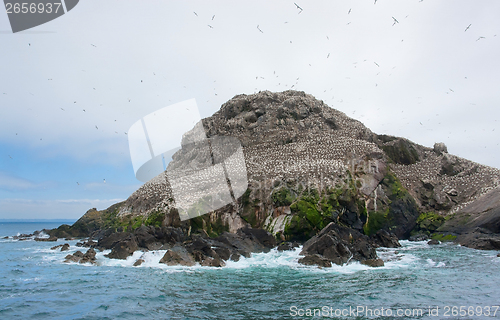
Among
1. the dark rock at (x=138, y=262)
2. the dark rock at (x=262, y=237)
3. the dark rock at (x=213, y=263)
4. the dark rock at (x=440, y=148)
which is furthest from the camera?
the dark rock at (x=440, y=148)

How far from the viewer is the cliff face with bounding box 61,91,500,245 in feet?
107

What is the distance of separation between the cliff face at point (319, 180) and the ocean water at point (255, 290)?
1097 centimetres

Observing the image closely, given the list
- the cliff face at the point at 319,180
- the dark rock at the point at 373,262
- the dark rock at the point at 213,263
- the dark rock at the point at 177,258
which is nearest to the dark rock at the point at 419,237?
the cliff face at the point at 319,180

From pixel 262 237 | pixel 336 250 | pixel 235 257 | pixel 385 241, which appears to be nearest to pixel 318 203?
pixel 385 241

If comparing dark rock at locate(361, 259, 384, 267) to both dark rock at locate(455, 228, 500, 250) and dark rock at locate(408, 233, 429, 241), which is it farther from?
dark rock at locate(408, 233, 429, 241)

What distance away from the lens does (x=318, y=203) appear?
31.9m

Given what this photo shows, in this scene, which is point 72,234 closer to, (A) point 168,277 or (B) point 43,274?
(B) point 43,274

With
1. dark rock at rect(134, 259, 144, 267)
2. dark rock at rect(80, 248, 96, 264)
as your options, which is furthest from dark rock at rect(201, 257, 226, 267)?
dark rock at rect(80, 248, 96, 264)

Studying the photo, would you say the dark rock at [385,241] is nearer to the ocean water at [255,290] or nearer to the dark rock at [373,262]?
the ocean water at [255,290]

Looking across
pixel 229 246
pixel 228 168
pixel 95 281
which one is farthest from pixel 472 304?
pixel 228 168

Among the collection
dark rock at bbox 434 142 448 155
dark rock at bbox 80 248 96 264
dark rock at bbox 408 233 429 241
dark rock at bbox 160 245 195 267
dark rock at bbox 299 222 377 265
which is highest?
dark rock at bbox 434 142 448 155

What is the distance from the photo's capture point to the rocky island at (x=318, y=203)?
24.6m

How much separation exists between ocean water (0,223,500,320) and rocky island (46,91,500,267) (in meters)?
2.30

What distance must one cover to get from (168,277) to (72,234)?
41.0 metres
